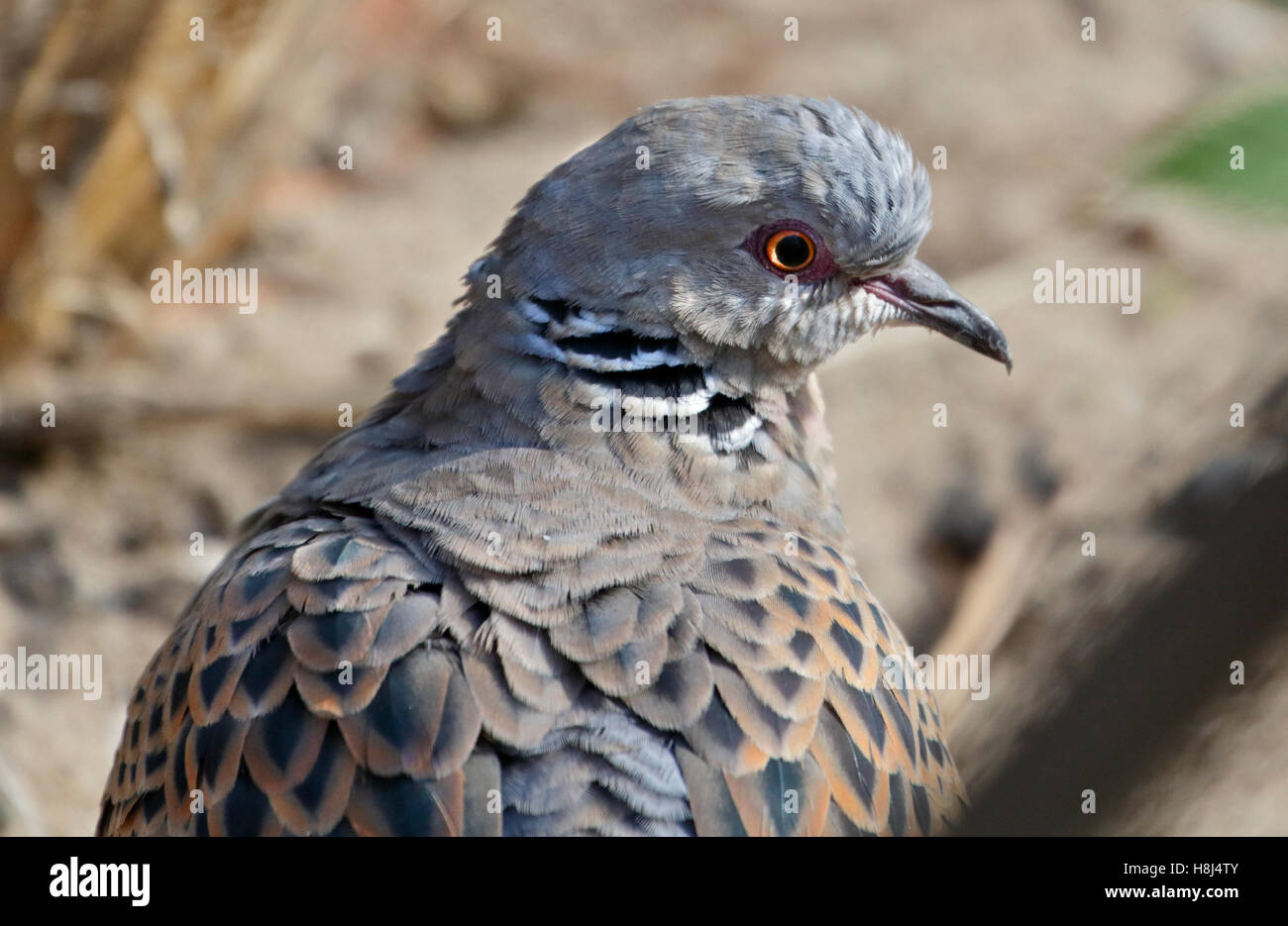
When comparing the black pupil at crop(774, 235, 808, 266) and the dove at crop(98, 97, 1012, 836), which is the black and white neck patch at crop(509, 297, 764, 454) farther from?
the black pupil at crop(774, 235, 808, 266)

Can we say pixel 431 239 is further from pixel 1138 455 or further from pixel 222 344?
pixel 1138 455

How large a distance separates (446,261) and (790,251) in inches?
167


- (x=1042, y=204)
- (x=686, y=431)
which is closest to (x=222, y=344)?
(x=686, y=431)

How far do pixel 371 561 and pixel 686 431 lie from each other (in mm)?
807

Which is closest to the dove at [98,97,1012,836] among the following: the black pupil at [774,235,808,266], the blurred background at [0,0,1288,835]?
the black pupil at [774,235,808,266]

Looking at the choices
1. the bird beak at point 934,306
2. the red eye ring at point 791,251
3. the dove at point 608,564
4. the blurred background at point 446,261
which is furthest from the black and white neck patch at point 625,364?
the blurred background at point 446,261

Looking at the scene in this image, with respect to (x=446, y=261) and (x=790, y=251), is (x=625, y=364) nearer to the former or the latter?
(x=790, y=251)

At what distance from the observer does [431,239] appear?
725 centimetres

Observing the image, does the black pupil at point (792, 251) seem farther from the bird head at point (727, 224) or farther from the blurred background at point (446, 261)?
the blurred background at point (446, 261)

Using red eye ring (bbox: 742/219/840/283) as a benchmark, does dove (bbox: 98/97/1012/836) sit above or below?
below

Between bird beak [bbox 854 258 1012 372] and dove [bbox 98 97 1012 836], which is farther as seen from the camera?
bird beak [bbox 854 258 1012 372]

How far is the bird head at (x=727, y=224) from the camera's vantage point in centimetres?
305

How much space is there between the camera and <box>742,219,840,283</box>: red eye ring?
312 cm

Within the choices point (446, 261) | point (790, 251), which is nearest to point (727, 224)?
point (790, 251)
